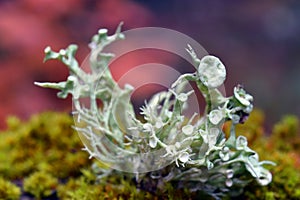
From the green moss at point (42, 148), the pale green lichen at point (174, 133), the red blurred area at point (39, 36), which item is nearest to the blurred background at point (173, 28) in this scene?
the red blurred area at point (39, 36)

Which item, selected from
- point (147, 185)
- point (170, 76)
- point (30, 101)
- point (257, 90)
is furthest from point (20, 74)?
point (147, 185)

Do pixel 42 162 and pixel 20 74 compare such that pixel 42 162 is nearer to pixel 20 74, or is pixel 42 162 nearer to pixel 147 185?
pixel 147 185

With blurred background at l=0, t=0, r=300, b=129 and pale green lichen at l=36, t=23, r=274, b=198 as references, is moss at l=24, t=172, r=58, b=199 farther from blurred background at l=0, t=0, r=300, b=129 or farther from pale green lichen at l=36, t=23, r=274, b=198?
blurred background at l=0, t=0, r=300, b=129

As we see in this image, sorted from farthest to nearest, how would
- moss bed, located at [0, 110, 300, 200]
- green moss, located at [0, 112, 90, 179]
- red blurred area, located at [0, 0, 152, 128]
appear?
red blurred area, located at [0, 0, 152, 128]
green moss, located at [0, 112, 90, 179]
moss bed, located at [0, 110, 300, 200]

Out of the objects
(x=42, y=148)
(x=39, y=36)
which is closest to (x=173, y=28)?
(x=39, y=36)

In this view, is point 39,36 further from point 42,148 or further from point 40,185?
point 40,185

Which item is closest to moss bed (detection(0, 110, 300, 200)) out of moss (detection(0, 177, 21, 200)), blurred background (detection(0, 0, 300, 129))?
moss (detection(0, 177, 21, 200))
